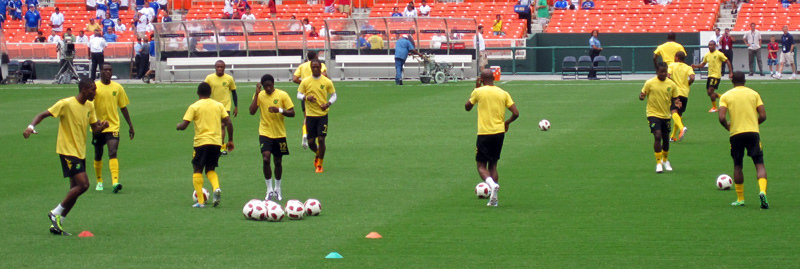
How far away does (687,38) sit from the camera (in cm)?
4309

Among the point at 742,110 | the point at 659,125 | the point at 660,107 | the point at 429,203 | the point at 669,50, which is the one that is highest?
the point at 742,110

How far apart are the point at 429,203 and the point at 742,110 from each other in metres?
4.00

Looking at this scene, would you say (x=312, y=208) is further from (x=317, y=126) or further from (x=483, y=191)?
(x=317, y=126)

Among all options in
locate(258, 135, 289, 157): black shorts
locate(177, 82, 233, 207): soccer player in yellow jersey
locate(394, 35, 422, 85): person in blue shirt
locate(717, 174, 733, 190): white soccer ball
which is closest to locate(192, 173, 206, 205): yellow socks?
locate(177, 82, 233, 207): soccer player in yellow jersey

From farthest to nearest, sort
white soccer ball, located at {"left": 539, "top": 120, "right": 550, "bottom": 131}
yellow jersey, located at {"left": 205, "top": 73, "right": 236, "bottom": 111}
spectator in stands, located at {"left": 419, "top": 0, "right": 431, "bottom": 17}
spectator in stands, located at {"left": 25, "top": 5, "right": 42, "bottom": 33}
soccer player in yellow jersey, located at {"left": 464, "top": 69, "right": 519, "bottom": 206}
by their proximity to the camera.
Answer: spectator in stands, located at {"left": 25, "top": 5, "right": 42, "bottom": 33}
spectator in stands, located at {"left": 419, "top": 0, "right": 431, "bottom": 17}
white soccer ball, located at {"left": 539, "top": 120, "right": 550, "bottom": 131}
yellow jersey, located at {"left": 205, "top": 73, "right": 236, "bottom": 111}
soccer player in yellow jersey, located at {"left": 464, "top": 69, "right": 519, "bottom": 206}

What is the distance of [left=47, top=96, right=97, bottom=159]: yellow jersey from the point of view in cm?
1199

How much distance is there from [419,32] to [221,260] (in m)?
30.0

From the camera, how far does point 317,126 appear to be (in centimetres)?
1698

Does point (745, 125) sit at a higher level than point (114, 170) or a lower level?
higher

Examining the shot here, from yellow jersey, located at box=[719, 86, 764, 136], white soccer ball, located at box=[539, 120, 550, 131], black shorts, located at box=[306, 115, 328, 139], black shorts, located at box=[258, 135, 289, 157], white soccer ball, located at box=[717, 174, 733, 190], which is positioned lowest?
white soccer ball, located at box=[539, 120, 550, 131]

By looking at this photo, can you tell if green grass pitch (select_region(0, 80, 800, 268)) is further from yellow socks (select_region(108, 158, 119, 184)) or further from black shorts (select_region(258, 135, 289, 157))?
black shorts (select_region(258, 135, 289, 157))

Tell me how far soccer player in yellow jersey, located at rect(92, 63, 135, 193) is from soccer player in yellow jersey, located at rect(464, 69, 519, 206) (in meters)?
4.93

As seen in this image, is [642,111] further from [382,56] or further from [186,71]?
[186,71]

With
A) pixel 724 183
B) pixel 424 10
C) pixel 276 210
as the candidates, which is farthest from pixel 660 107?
pixel 424 10
